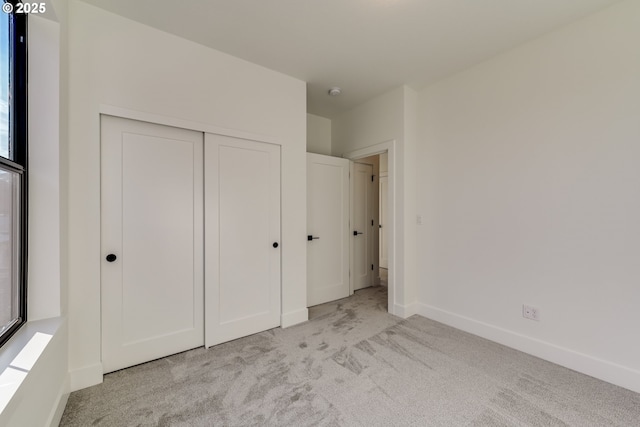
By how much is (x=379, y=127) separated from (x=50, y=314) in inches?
139

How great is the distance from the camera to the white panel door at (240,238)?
8.11ft

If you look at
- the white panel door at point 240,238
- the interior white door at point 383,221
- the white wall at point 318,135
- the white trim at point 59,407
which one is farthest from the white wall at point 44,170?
the interior white door at point 383,221

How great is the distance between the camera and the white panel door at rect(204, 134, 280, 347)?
8.11 feet

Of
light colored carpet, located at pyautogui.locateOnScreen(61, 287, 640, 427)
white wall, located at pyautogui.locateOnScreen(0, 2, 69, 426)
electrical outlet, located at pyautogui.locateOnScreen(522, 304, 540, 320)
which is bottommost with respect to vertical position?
light colored carpet, located at pyautogui.locateOnScreen(61, 287, 640, 427)

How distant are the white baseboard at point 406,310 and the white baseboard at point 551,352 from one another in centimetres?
24

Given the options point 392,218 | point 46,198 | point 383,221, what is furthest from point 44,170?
point 383,221

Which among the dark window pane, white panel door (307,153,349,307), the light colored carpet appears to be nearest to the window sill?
the light colored carpet

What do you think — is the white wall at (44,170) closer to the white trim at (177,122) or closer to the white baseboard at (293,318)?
the white trim at (177,122)

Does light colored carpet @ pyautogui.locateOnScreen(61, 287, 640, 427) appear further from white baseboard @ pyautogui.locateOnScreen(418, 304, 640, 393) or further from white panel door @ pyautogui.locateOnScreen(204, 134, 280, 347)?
white panel door @ pyautogui.locateOnScreen(204, 134, 280, 347)

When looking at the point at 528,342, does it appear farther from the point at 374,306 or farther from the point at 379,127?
the point at 379,127

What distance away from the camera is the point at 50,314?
5.33 ft

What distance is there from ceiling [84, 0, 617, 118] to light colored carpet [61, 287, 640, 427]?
2791mm

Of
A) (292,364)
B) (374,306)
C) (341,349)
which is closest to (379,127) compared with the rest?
(374,306)

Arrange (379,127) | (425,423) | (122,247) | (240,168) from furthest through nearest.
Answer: (379,127)
(240,168)
(122,247)
(425,423)
